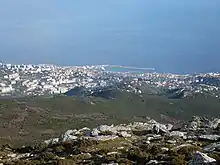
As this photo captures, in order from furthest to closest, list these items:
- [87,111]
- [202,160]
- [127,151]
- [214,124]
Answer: [87,111], [214,124], [127,151], [202,160]

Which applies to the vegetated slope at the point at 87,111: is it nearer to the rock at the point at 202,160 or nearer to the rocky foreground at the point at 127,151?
the rocky foreground at the point at 127,151

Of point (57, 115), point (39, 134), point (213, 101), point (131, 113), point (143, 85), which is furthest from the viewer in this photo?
point (143, 85)

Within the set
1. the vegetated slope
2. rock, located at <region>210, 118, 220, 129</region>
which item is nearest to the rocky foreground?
rock, located at <region>210, 118, 220, 129</region>

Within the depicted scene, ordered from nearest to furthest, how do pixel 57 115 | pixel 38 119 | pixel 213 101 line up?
1. pixel 38 119
2. pixel 57 115
3. pixel 213 101

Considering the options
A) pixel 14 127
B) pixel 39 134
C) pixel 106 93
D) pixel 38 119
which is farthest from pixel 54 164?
pixel 106 93

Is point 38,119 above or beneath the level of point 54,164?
beneath

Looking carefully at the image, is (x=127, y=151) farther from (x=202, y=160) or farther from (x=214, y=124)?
(x=214, y=124)

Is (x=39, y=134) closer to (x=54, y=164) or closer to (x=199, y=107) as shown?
(x=199, y=107)

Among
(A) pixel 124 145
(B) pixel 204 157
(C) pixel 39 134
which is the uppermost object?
(B) pixel 204 157

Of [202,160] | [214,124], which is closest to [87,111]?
[214,124]

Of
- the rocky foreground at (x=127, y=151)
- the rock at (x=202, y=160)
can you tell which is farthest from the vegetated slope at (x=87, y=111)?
the rock at (x=202, y=160)
